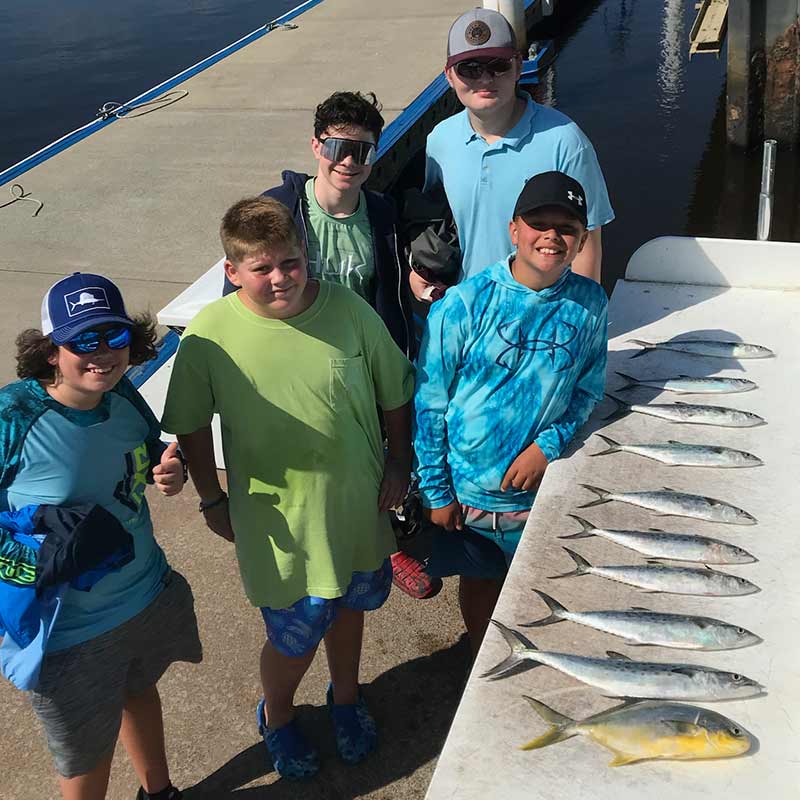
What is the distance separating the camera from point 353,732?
11.4 feet

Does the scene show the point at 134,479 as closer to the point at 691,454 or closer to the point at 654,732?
the point at 654,732

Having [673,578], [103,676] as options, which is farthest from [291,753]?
[673,578]

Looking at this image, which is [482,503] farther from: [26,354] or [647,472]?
[26,354]

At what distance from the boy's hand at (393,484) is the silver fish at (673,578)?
0.71m

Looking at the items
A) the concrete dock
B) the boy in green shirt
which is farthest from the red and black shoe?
the boy in green shirt

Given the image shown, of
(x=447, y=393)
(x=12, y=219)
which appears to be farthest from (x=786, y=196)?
(x=447, y=393)

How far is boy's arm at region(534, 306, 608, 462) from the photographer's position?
→ 121 inches

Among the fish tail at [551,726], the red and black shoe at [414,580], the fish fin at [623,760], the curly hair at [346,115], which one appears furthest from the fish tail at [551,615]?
the curly hair at [346,115]

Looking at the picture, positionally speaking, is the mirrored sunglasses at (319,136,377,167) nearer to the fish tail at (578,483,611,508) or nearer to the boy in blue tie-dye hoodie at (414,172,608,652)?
the boy in blue tie-dye hoodie at (414,172,608,652)

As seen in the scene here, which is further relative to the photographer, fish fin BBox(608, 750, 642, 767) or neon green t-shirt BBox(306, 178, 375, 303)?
neon green t-shirt BBox(306, 178, 375, 303)

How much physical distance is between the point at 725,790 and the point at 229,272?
2014 mm

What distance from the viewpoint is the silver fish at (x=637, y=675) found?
2.24 metres

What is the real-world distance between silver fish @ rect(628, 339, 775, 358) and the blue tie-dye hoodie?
90 cm

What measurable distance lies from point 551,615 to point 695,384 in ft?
4.92
